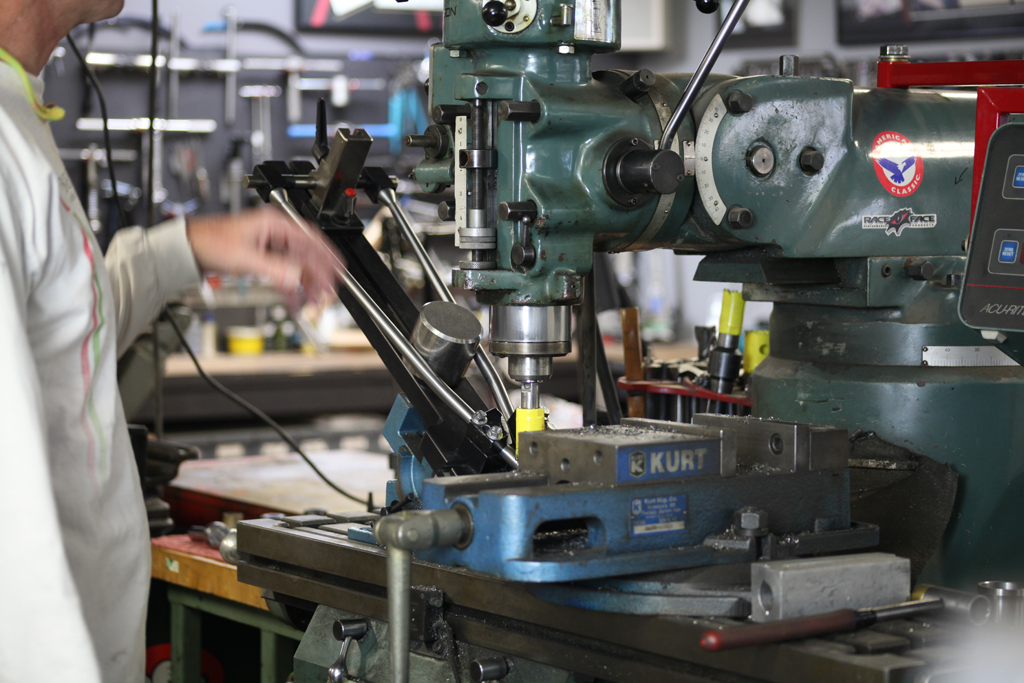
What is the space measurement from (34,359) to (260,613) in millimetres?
884

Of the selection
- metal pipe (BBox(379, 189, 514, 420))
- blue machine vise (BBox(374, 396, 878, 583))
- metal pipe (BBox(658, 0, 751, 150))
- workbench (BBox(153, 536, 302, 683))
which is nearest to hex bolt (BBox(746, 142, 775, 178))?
metal pipe (BBox(658, 0, 751, 150))

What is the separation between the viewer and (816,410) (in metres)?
1.54

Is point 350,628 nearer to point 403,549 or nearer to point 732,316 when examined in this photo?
point 403,549

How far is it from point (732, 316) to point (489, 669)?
0.79 meters

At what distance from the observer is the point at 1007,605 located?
3.55ft

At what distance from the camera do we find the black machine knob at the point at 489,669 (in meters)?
1.27

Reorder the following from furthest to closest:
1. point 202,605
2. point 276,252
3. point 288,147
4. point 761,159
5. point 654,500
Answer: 1. point 288,147
2. point 202,605
3. point 276,252
4. point 761,159
5. point 654,500

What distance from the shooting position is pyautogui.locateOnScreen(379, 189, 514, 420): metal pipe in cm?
167

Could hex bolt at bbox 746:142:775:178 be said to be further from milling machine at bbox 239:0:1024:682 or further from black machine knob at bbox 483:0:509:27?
black machine knob at bbox 483:0:509:27

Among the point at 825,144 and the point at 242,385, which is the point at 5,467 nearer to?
the point at 825,144

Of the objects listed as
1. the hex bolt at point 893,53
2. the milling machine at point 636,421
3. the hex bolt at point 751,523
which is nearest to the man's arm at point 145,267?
the milling machine at point 636,421

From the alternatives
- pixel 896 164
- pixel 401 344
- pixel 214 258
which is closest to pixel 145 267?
pixel 214 258

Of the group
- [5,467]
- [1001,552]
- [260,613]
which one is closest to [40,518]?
[5,467]

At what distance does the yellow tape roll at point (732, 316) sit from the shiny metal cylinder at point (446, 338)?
1.60 ft
